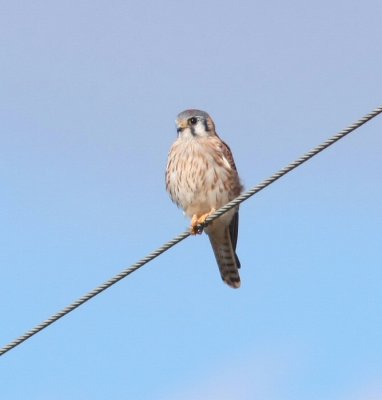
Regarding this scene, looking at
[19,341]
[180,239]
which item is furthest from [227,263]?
[19,341]

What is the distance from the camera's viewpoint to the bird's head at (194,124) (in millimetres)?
9008

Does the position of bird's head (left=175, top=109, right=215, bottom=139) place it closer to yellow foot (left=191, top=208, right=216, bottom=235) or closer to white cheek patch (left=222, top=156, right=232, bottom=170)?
white cheek patch (left=222, top=156, right=232, bottom=170)

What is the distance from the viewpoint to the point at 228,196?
8.62 metres

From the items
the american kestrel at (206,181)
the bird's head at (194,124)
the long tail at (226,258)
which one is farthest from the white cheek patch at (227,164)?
the long tail at (226,258)

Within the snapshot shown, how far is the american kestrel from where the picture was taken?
8.56m

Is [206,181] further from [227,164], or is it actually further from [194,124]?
[194,124]

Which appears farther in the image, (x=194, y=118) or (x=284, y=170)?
(x=194, y=118)

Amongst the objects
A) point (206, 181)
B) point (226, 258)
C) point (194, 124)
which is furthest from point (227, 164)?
point (226, 258)

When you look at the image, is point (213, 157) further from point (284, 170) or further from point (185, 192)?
point (284, 170)

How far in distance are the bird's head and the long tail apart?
0.80 meters

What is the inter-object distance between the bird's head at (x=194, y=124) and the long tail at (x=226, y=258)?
2.62ft

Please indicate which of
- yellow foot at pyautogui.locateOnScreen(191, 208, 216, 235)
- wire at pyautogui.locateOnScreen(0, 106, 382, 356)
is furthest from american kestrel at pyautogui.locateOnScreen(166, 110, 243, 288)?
wire at pyautogui.locateOnScreen(0, 106, 382, 356)

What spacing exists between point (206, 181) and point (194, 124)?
700mm

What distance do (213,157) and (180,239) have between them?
2438 mm
